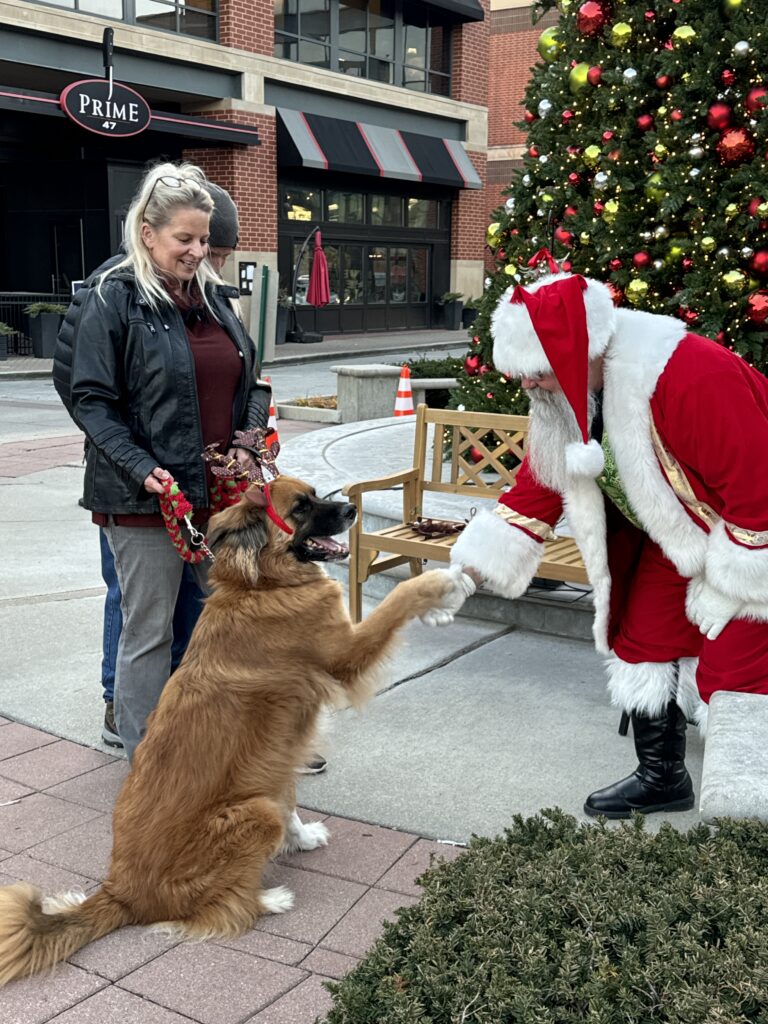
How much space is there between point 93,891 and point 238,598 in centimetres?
107

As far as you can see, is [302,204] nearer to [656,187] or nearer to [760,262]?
[656,187]

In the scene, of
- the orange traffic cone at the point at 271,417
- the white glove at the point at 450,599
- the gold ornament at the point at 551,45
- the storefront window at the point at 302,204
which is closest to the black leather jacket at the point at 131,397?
the orange traffic cone at the point at 271,417

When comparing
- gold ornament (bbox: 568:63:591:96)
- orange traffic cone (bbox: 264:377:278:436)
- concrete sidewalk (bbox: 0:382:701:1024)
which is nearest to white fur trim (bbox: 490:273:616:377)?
concrete sidewalk (bbox: 0:382:701:1024)

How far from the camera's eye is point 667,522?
124 inches

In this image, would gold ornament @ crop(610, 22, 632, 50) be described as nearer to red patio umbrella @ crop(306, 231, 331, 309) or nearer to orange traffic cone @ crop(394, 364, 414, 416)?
orange traffic cone @ crop(394, 364, 414, 416)

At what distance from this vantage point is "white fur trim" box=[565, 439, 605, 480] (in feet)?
10.2

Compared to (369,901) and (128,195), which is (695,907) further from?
(128,195)

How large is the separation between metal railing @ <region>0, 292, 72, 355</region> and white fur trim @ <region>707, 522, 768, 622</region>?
65.5 ft

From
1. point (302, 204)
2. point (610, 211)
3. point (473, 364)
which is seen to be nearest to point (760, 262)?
point (610, 211)

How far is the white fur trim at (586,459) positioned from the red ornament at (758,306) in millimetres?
3149

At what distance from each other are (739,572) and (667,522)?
28cm

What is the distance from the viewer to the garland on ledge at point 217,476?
3.40m

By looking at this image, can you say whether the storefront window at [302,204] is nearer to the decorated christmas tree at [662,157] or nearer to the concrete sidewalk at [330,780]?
the decorated christmas tree at [662,157]

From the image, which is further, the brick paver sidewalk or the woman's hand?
the woman's hand
